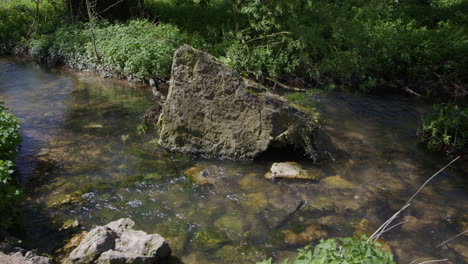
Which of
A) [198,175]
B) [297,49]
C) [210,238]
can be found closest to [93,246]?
[210,238]

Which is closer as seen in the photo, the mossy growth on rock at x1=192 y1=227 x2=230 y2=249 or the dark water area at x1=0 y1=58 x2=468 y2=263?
the mossy growth on rock at x1=192 y1=227 x2=230 y2=249

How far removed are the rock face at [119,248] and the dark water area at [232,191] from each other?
404 millimetres

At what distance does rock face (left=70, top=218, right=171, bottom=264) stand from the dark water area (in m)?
0.40

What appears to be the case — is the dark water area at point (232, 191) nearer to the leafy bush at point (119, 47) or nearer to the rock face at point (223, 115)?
the rock face at point (223, 115)

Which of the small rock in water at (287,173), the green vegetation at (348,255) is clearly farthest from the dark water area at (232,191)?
the green vegetation at (348,255)

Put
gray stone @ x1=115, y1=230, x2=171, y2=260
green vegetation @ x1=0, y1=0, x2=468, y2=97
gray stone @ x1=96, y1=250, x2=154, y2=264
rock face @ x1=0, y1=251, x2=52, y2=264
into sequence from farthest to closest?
green vegetation @ x1=0, y1=0, x2=468, y2=97, gray stone @ x1=115, y1=230, x2=171, y2=260, gray stone @ x1=96, y1=250, x2=154, y2=264, rock face @ x1=0, y1=251, x2=52, y2=264

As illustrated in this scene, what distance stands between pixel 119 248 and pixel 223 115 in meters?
3.43

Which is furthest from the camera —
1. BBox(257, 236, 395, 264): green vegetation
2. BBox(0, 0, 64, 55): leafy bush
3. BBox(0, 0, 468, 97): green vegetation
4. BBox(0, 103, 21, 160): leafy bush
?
BBox(0, 0, 64, 55): leafy bush

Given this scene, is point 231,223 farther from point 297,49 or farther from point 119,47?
point 119,47

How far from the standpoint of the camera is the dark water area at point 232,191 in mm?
5375

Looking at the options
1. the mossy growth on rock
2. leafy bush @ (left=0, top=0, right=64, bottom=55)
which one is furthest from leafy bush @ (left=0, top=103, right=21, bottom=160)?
leafy bush @ (left=0, top=0, right=64, bottom=55)

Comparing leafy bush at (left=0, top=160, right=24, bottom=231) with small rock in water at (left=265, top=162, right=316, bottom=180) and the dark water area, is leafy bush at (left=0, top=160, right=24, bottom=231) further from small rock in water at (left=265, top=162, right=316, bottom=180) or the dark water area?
small rock in water at (left=265, top=162, right=316, bottom=180)

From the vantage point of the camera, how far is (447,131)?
8.23 m

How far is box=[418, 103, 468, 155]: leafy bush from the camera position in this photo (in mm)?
8070
